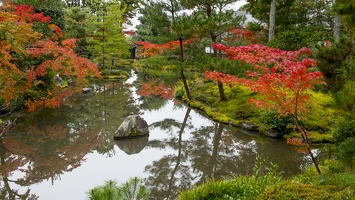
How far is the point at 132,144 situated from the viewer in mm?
8375

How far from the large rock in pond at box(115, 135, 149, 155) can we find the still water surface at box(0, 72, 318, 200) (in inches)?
1.1

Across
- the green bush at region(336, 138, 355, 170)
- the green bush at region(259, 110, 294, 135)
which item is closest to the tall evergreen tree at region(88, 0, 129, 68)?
the green bush at region(259, 110, 294, 135)

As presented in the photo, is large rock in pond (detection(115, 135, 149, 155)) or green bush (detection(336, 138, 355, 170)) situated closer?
green bush (detection(336, 138, 355, 170))

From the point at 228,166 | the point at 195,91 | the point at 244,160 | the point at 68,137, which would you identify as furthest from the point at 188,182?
the point at 195,91

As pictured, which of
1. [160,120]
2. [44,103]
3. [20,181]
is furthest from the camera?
[44,103]

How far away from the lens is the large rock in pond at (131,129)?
8703 mm

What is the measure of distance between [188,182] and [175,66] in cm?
600

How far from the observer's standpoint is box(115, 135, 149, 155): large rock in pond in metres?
7.96

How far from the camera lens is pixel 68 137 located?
895 cm

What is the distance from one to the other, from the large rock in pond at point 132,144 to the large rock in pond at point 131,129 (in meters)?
0.16

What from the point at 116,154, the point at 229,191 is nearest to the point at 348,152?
the point at 229,191

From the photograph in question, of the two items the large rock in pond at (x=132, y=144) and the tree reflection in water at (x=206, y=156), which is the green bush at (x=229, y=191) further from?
the large rock in pond at (x=132, y=144)

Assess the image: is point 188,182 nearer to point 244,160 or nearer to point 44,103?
point 244,160

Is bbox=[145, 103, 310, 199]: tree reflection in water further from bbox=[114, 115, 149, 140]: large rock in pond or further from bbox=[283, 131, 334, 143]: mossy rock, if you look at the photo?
bbox=[283, 131, 334, 143]: mossy rock
